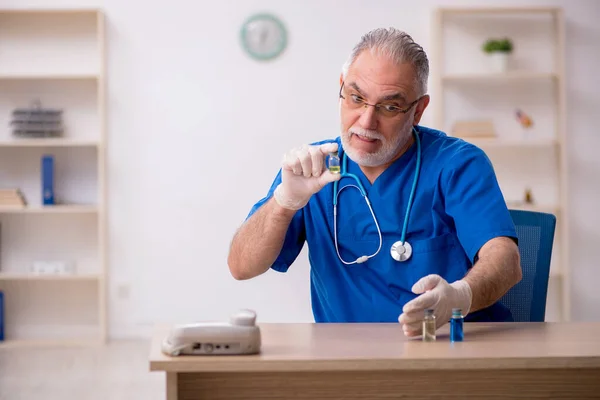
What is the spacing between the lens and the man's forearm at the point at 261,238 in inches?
75.6

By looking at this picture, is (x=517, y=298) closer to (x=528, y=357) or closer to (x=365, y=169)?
(x=365, y=169)

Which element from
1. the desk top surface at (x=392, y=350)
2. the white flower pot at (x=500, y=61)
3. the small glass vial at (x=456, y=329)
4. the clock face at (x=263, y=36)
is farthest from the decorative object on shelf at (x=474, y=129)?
the small glass vial at (x=456, y=329)

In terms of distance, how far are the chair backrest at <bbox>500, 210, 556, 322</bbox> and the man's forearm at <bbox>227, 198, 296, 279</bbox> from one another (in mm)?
525

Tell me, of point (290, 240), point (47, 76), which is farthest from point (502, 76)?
point (290, 240)

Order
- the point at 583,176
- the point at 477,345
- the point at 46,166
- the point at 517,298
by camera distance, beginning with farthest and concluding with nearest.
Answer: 1. the point at 583,176
2. the point at 46,166
3. the point at 517,298
4. the point at 477,345

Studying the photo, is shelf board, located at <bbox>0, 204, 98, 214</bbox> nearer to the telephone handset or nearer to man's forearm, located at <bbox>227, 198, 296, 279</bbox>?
man's forearm, located at <bbox>227, 198, 296, 279</bbox>

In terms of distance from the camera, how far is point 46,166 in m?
4.59

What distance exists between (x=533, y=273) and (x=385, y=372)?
0.77 meters

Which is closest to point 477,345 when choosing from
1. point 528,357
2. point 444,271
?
point 528,357

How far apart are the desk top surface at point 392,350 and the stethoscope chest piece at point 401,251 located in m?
0.33

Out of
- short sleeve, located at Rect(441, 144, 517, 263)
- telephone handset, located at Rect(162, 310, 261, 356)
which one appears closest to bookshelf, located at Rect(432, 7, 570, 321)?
short sleeve, located at Rect(441, 144, 517, 263)

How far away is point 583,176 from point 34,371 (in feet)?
10.4

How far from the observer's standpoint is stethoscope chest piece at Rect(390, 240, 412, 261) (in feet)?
6.22

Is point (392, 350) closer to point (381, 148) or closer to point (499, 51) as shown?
point (381, 148)
